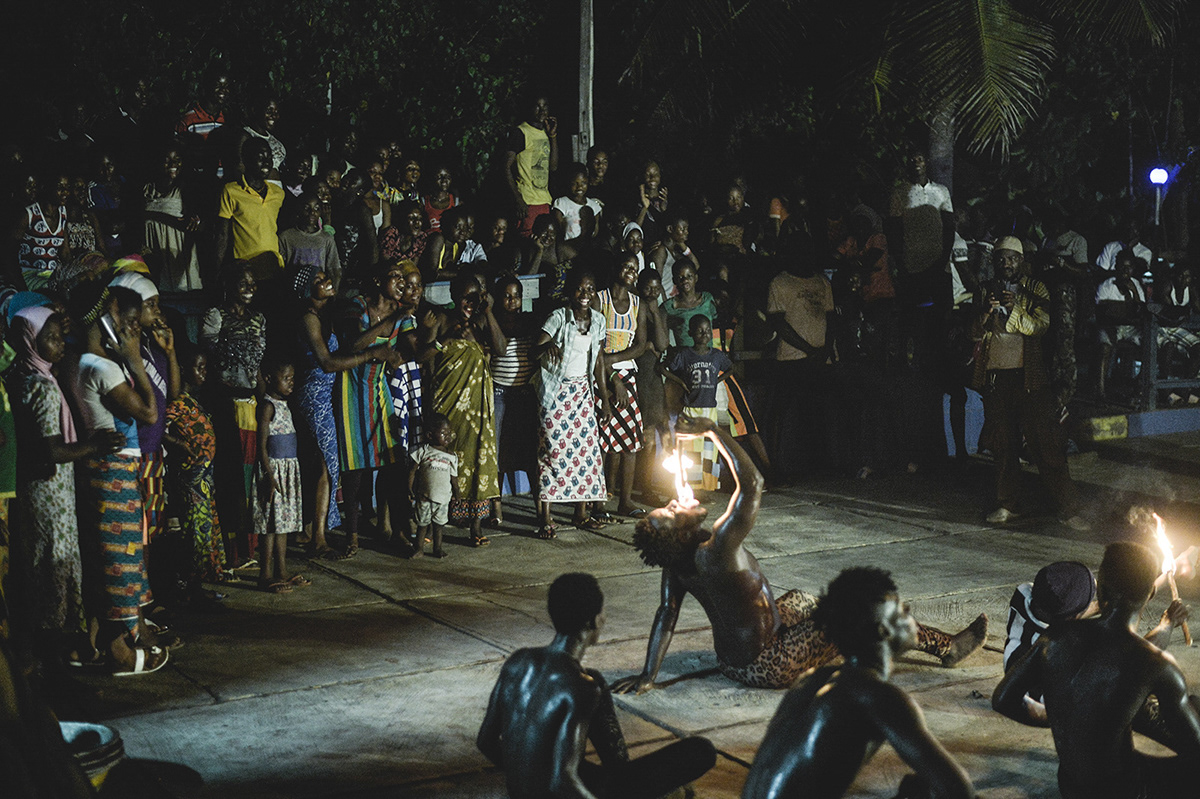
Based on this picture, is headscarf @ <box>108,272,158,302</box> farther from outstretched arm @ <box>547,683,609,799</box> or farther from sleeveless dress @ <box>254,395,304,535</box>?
outstretched arm @ <box>547,683,609,799</box>

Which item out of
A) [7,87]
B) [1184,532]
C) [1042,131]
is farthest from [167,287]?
[1042,131]

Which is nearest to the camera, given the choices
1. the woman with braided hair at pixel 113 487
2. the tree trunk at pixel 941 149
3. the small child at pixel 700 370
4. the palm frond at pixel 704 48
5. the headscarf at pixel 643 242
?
the woman with braided hair at pixel 113 487

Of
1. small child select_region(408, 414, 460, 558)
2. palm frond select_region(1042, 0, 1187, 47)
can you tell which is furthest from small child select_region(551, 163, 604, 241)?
palm frond select_region(1042, 0, 1187, 47)

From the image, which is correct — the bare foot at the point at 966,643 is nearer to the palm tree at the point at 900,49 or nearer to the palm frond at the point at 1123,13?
the palm tree at the point at 900,49

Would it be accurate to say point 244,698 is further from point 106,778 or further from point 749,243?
point 749,243

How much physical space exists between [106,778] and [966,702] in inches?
150

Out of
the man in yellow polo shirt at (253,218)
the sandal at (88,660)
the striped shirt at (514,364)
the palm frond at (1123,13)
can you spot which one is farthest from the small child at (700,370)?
the sandal at (88,660)

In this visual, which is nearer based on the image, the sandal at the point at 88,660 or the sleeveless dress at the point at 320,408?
the sandal at the point at 88,660

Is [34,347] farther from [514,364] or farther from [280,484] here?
[514,364]

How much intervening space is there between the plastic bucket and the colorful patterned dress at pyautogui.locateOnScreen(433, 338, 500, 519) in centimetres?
497

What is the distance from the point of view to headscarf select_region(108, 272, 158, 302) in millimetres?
6723

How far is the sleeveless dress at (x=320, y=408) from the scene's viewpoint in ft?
29.1

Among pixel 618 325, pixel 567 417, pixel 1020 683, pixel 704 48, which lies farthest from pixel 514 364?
pixel 1020 683

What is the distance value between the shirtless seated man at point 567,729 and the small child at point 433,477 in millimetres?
4827
